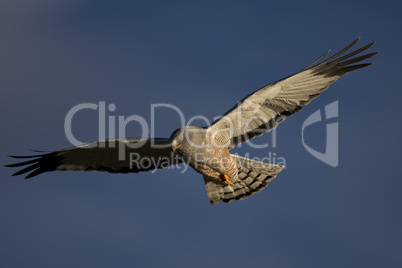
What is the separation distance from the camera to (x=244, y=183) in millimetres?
10523

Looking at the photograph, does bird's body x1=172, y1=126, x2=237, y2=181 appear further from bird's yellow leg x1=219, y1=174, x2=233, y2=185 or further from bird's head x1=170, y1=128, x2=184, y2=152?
bird's yellow leg x1=219, y1=174, x2=233, y2=185

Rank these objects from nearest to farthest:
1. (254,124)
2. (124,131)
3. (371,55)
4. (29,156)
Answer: (371,55) → (254,124) → (29,156) → (124,131)

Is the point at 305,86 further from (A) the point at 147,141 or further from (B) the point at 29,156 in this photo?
(B) the point at 29,156

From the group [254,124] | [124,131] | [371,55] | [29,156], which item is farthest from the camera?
[124,131]

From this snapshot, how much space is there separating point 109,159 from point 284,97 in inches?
135

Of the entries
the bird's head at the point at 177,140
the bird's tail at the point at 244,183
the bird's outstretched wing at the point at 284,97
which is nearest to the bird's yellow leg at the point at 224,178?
the bird's tail at the point at 244,183

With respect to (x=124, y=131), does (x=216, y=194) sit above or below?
below

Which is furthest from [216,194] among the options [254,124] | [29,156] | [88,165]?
[29,156]

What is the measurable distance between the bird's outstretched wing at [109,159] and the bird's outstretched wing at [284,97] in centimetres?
138

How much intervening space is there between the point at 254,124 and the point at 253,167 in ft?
3.41

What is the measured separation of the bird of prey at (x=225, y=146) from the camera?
9.21 m

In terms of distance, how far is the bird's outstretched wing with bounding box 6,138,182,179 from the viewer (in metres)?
10.1

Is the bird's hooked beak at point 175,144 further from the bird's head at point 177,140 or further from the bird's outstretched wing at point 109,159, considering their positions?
the bird's outstretched wing at point 109,159

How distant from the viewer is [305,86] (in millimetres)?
9453
